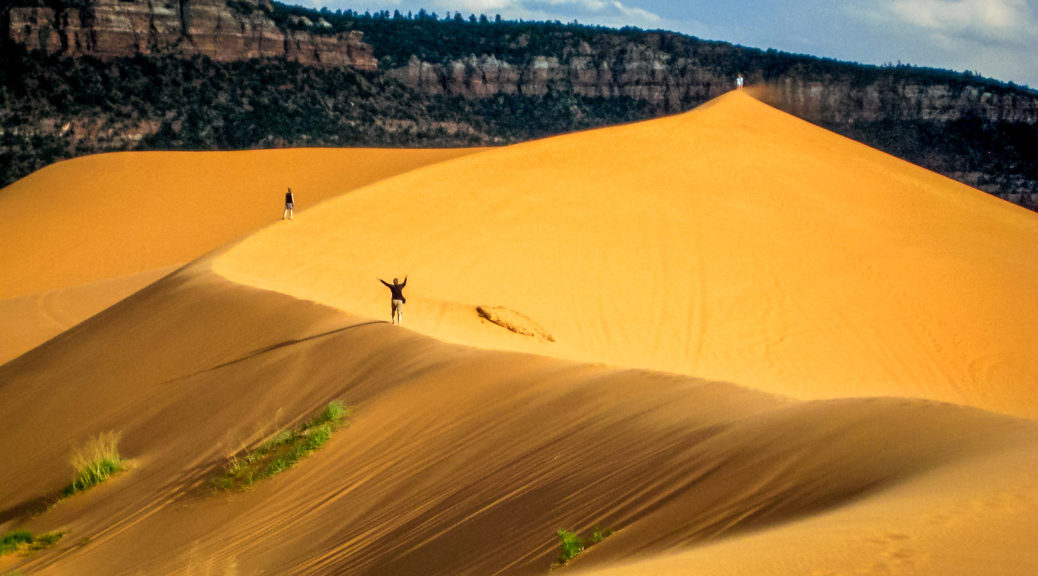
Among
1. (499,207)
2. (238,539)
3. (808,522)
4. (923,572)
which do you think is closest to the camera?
(923,572)

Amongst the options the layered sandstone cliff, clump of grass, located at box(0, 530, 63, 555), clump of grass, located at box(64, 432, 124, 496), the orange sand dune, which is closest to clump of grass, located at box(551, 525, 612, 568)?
clump of grass, located at box(0, 530, 63, 555)

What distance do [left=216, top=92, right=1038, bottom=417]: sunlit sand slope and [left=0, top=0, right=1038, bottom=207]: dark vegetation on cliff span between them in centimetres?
4024

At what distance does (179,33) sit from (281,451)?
66.5 m

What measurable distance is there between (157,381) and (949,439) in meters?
11.6

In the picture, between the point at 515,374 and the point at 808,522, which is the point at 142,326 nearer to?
the point at 515,374

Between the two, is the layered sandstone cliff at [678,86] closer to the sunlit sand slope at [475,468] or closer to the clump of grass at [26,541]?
the sunlit sand slope at [475,468]

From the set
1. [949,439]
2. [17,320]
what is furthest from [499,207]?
[949,439]

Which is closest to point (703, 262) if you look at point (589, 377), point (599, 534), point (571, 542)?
point (589, 377)

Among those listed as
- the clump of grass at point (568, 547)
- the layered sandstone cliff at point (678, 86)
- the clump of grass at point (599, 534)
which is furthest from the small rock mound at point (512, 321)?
the layered sandstone cliff at point (678, 86)

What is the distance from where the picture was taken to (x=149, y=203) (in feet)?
147

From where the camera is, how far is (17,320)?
29.5 m

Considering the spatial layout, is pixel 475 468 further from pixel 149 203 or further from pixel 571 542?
pixel 149 203

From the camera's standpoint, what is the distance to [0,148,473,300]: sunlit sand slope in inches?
1548

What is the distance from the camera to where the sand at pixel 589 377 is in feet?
22.3
